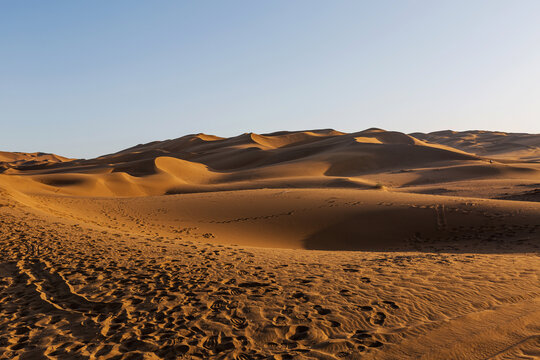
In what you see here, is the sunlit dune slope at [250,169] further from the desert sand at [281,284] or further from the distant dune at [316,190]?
the desert sand at [281,284]

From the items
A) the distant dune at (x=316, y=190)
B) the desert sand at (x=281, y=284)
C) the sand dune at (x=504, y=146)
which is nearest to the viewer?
the desert sand at (x=281, y=284)

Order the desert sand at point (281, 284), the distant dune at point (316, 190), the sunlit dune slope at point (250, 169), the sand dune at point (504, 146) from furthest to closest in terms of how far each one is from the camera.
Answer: the sand dune at point (504, 146) → the sunlit dune slope at point (250, 169) → the distant dune at point (316, 190) → the desert sand at point (281, 284)

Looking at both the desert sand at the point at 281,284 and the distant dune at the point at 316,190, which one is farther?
the distant dune at the point at 316,190

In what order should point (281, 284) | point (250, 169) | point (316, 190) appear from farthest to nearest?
point (250, 169) < point (316, 190) < point (281, 284)

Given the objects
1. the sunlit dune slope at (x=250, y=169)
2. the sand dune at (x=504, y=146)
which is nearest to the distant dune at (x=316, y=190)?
the sunlit dune slope at (x=250, y=169)

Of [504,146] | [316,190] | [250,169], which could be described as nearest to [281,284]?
[316,190]

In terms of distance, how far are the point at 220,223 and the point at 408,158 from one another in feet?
105

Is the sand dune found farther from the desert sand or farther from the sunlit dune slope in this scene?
the desert sand

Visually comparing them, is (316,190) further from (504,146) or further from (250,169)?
(504,146)

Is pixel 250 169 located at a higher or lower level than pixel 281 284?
higher

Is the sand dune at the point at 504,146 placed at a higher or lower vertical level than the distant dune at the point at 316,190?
higher

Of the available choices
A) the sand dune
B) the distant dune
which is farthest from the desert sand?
the sand dune

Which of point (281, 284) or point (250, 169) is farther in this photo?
point (250, 169)

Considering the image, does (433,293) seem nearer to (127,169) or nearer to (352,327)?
(352,327)
